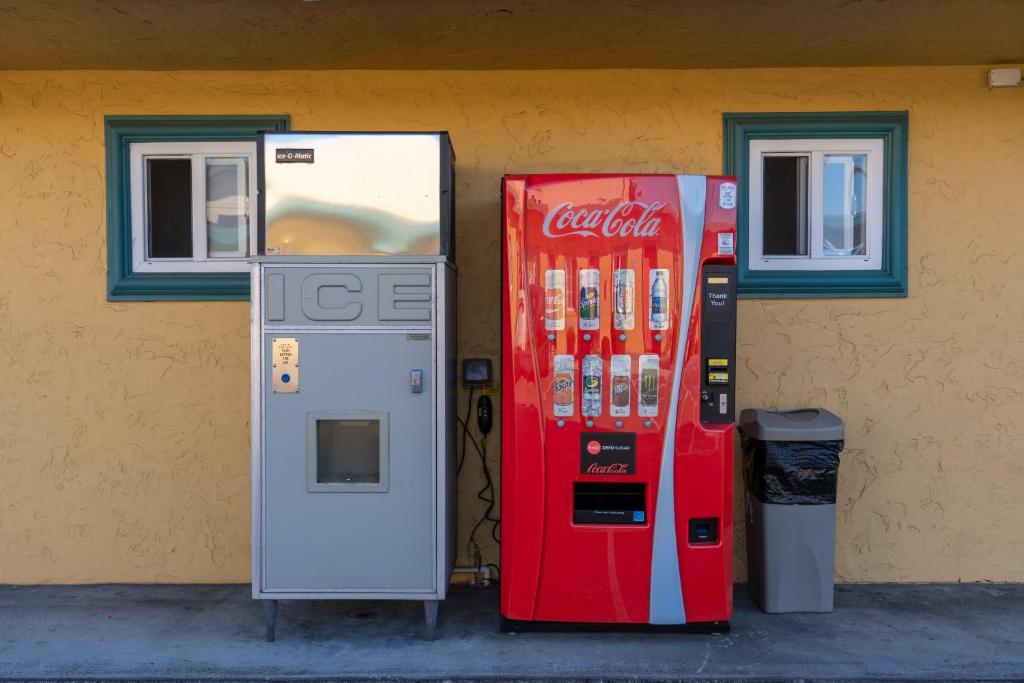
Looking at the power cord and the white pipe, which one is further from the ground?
the power cord

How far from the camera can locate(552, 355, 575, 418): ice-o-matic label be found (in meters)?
3.84

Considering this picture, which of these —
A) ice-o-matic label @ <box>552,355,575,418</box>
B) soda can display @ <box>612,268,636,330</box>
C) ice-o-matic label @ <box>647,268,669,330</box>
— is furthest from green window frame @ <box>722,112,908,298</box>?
ice-o-matic label @ <box>552,355,575,418</box>

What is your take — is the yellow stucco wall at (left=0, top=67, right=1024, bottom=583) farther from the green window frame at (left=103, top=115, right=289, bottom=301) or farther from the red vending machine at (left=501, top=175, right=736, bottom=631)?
the red vending machine at (left=501, top=175, right=736, bottom=631)

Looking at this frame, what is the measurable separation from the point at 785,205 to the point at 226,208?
138 inches

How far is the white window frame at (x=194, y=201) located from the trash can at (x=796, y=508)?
3298 millimetres

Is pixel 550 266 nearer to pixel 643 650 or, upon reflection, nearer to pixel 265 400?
pixel 265 400

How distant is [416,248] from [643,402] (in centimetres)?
136

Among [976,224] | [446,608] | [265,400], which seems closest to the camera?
[265,400]

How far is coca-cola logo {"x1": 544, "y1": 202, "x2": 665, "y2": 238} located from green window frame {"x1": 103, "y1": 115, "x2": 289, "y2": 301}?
6.61 feet

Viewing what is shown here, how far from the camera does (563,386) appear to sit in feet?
12.6

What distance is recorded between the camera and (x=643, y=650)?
3.81m

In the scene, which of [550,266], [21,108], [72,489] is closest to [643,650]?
[550,266]

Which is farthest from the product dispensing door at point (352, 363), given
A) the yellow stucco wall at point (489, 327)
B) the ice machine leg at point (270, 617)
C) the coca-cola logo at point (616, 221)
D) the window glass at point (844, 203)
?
the window glass at point (844, 203)

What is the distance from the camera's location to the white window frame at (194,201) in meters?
4.77
